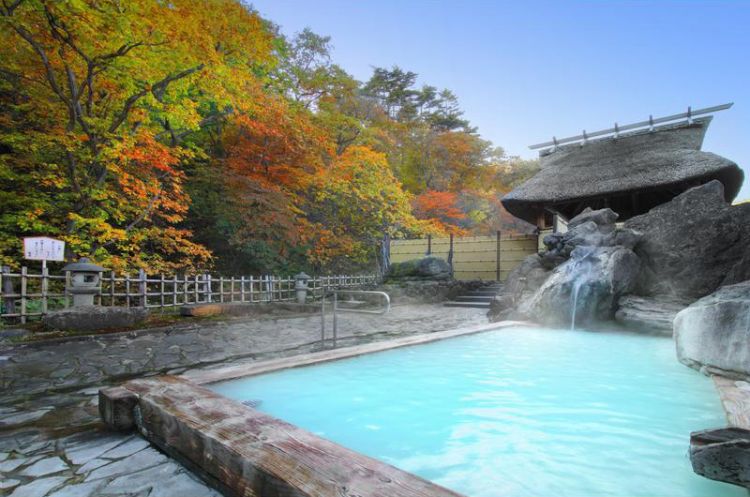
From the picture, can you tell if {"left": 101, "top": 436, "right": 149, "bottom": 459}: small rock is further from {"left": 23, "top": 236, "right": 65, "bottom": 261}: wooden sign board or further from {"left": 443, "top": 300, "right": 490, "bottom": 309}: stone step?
{"left": 443, "top": 300, "right": 490, "bottom": 309}: stone step

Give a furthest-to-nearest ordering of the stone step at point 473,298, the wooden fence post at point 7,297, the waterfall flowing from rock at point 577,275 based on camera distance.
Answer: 1. the stone step at point 473,298
2. the waterfall flowing from rock at point 577,275
3. the wooden fence post at point 7,297

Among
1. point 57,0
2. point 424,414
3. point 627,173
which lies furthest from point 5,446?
point 627,173

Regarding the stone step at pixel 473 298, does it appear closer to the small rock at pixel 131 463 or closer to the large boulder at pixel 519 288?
the large boulder at pixel 519 288

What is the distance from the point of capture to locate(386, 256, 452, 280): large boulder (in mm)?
13133

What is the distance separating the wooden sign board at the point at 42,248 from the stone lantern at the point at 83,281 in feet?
0.92

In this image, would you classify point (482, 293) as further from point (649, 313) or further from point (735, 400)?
point (735, 400)

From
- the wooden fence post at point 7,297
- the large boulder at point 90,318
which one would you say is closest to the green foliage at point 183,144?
the wooden fence post at point 7,297

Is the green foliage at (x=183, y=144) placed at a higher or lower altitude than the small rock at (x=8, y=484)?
higher

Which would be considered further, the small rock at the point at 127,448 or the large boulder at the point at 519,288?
the large boulder at the point at 519,288

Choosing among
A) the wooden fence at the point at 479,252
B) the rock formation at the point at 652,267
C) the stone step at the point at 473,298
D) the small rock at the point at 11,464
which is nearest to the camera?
the small rock at the point at 11,464

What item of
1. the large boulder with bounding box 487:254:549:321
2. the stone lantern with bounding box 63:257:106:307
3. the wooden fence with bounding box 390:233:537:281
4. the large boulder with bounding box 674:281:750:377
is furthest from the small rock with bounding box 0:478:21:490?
the wooden fence with bounding box 390:233:537:281

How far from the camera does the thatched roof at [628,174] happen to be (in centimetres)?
1205

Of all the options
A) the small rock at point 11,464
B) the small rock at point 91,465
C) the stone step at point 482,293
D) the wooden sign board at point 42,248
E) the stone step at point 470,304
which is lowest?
the stone step at point 470,304

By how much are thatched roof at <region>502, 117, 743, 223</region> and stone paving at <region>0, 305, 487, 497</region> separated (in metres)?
8.88
